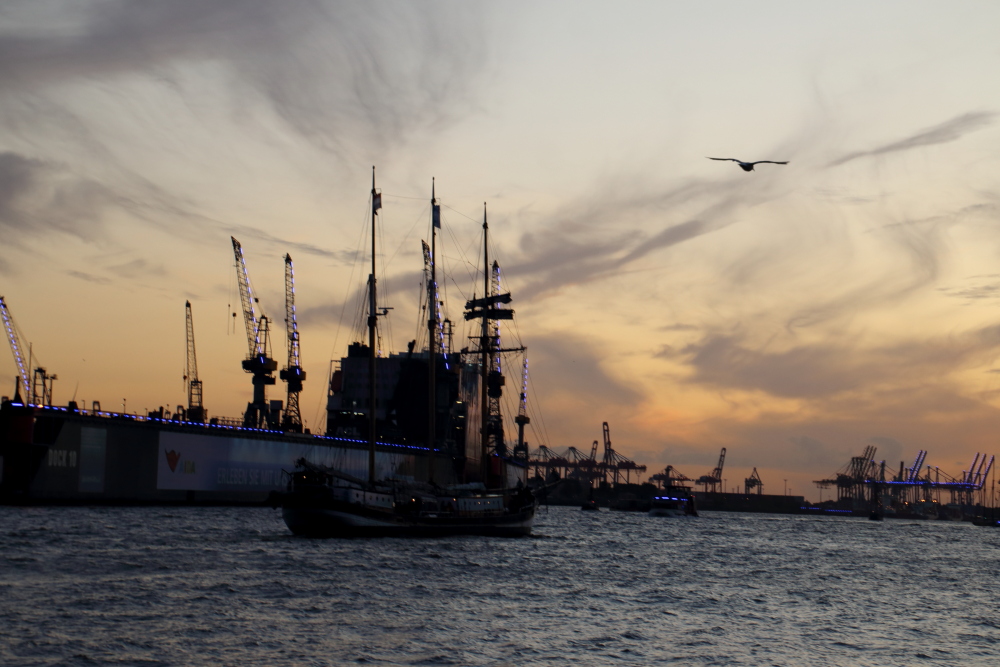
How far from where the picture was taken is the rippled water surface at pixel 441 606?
31.8 metres

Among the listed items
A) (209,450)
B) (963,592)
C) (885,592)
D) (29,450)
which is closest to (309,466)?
(885,592)

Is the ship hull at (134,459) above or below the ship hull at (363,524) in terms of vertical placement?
above

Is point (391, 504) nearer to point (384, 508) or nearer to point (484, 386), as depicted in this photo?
point (384, 508)

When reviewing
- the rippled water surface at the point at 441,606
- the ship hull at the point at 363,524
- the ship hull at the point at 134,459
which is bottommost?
the rippled water surface at the point at 441,606

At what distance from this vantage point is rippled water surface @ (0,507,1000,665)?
31.8 m

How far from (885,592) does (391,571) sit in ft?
92.2

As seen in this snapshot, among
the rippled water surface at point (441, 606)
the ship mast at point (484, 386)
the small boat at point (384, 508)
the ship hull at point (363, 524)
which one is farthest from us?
the ship mast at point (484, 386)

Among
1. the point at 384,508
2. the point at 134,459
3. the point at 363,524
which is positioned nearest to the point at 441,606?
the point at 363,524

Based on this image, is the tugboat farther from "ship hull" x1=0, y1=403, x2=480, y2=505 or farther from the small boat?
"ship hull" x1=0, y1=403, x2=480, y2=505

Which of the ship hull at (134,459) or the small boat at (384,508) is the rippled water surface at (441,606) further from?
the ship hull at (134,459)

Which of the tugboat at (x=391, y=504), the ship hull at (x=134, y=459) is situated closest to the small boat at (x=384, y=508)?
the tugboat at (x=391, y=504)

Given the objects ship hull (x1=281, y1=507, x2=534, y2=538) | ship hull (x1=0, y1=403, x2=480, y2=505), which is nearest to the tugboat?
ship hull (x1=281, y1=507, x2=534, y2=538)

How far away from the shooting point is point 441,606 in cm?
4188

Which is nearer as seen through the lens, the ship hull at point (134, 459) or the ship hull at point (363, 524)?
the ship hull at point (363, 524)
